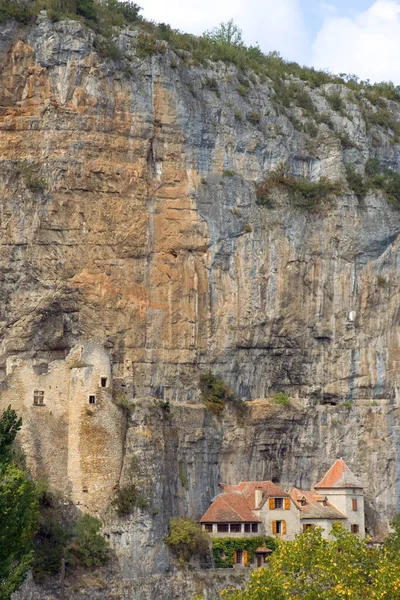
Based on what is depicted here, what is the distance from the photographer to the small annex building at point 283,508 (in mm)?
76438

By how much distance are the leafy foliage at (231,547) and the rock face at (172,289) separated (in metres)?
A: 1.94

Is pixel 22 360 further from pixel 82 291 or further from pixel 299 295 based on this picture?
pixel 299 295

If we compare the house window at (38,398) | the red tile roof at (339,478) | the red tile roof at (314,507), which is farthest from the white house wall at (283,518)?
the house window at (38,398)

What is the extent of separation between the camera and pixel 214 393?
80562mm

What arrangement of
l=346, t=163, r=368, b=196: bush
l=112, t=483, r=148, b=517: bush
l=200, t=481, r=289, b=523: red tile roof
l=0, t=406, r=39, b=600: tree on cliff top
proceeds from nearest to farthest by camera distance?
1. l=0, t=406, r=39, b=600: tree on cliff top
2. l=112, t=483, r=148, b=517: bush
3. l=200, t=481, r=289, b=523: red tile roof
4. l=346, t=163, r=368, b=196: bush

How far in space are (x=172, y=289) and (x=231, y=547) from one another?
42.4ft

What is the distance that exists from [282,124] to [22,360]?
21.1 meters

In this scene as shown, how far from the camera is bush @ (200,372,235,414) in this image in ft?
263

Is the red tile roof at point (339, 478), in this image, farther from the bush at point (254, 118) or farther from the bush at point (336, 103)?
the bush at point (336, 103)

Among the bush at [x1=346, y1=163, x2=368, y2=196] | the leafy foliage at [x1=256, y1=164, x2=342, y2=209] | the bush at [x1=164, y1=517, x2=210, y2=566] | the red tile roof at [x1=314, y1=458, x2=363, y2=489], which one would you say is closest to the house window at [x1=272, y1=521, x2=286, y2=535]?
the red tile roof at [x1=314, y1=458, x2=363, y2=489]

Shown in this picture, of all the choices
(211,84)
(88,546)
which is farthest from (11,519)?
(211,84)

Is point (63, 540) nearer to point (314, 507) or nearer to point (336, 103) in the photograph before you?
point (314, 507)

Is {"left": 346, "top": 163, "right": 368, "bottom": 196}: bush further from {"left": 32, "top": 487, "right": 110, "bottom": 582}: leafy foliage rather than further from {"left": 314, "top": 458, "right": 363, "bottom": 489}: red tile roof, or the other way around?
{"left": 32, "top": 487, "right": 110, "bottom": 582}: leafy foliage

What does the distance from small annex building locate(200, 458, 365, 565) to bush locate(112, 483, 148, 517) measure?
16.4 ft
